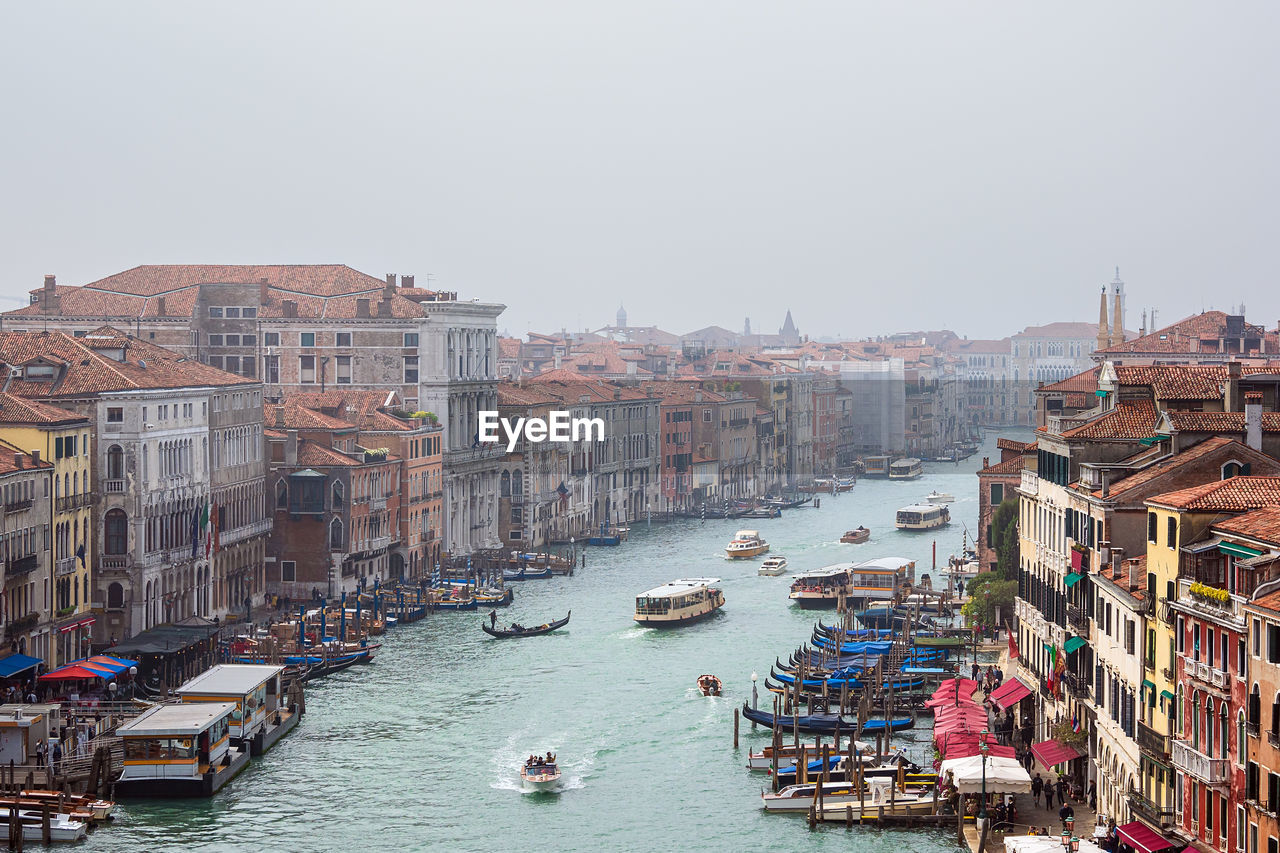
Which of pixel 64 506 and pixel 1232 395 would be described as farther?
pixel 64 506

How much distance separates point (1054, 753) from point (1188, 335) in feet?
135

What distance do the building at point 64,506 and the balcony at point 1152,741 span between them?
20.8m

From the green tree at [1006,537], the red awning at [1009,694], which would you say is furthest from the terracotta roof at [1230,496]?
the green tree at [1006,537]

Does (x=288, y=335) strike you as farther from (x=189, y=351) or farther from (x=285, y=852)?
(x=285, y=852)

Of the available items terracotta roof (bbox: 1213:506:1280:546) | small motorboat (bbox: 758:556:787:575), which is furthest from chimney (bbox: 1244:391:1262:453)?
small motorboat (bbox: 758:556:787:575)

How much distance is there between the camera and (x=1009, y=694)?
33125mm

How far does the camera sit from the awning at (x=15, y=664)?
33688mm

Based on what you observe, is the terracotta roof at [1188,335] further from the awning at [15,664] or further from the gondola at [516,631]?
the awning at [15,664]

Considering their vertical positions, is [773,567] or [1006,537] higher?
[1006,537]

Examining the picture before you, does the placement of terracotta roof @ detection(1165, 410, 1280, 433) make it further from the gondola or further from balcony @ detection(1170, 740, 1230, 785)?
the gondola

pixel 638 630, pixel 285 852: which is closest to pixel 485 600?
pixel 638 630

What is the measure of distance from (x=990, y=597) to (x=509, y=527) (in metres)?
28.3

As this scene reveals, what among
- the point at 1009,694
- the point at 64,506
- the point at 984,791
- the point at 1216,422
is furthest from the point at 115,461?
the point at 1216,422

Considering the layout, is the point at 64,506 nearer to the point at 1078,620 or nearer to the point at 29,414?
the point at 29,414
